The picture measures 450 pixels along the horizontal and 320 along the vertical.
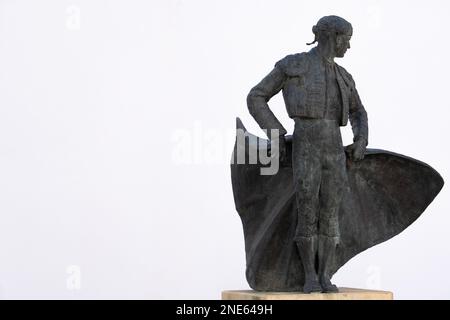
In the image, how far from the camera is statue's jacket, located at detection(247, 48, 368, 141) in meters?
12.2

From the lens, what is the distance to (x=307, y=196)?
12.1 m

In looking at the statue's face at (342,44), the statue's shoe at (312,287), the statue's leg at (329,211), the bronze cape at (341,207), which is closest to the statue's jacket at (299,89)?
the statue's face at (342,44)

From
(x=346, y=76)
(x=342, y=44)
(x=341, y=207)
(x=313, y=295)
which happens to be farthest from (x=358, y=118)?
(x=313, y=295)

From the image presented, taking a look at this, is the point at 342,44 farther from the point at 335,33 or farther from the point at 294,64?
the point at 294,64

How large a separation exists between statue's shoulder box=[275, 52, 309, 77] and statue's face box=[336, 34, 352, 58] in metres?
0.32

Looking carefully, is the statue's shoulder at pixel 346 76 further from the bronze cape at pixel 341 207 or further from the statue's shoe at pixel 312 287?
the statue's shoe at pixel 312 287

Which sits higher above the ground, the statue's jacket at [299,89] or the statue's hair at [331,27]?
the statue's hair at [331,27]

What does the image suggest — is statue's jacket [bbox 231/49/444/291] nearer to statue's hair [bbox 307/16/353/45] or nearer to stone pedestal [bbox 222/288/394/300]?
statue's hair [bbox 307/16/353/45]

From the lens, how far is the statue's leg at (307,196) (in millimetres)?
12133

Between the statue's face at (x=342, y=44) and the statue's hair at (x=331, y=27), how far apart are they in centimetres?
4

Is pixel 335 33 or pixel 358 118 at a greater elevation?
pixel 335 33

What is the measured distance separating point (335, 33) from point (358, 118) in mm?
940
